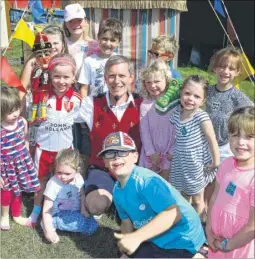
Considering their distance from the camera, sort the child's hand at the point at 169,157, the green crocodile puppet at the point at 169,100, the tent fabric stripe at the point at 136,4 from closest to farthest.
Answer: the green crocodile puppet at the point at 169,100
the child's hand at the point at 169,157
the tent fabric stripe at the point at 136,4

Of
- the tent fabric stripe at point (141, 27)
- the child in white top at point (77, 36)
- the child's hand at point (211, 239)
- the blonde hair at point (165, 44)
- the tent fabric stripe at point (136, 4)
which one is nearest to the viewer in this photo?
the child's hand at point (211, 239)

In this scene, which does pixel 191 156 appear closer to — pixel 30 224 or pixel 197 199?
pixel 197 199

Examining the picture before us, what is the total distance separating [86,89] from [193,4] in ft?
23.1

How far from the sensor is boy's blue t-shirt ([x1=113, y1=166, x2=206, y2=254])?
8.49ft

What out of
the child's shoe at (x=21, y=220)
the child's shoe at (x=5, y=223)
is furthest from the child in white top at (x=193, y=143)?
the child's shoe at (x=5, y=223)

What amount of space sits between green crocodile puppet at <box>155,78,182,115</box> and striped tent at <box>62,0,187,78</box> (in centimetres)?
356

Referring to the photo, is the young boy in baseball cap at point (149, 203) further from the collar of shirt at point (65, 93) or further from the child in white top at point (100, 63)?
the child in white top at point (100, 63)

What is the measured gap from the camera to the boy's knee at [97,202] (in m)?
3.74

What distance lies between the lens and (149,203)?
265 cm

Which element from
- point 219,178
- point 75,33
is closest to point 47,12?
point 75,33

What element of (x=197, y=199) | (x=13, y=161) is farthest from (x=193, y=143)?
(x=13, y=161)

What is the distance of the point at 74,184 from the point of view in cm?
388

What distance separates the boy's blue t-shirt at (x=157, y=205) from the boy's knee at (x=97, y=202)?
2.81 feet

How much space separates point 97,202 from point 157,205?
127 centimetres
